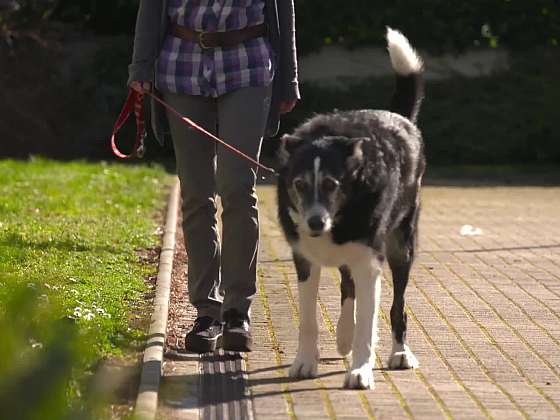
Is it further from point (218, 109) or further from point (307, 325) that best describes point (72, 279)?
point (307, 325)

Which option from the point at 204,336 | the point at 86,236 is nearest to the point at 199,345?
the point at 204,336

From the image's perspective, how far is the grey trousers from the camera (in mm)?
6051

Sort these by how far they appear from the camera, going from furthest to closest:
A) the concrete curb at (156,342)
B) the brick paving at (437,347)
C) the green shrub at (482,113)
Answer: the green shrub at (482,113) < the brick paving at (437,347) < the concrete curb at (156,342)

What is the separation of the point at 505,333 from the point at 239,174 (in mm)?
1775

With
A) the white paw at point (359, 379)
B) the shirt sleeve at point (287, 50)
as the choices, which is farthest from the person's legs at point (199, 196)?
the white paw at point (359, 379)

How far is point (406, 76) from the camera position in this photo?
21.3ft

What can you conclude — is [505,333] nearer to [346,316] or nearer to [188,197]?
[346,316]

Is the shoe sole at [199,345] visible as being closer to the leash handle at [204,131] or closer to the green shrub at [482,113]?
the leash handle at [204,131]

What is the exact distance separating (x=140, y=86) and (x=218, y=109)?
16.0 inches

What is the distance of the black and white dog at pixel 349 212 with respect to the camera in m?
5.26

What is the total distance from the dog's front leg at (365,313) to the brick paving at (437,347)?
0.49ft

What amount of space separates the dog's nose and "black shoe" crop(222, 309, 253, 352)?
104cm

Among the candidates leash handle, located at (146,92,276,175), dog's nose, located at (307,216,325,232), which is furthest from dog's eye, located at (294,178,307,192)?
leash handle, located at (146,92,276,175)

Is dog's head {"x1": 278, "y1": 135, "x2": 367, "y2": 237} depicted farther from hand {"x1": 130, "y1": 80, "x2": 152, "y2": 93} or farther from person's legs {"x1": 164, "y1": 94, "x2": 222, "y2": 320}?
hand {"x1": 130, "y1": 80, "x2": 152, "y2": 93}
